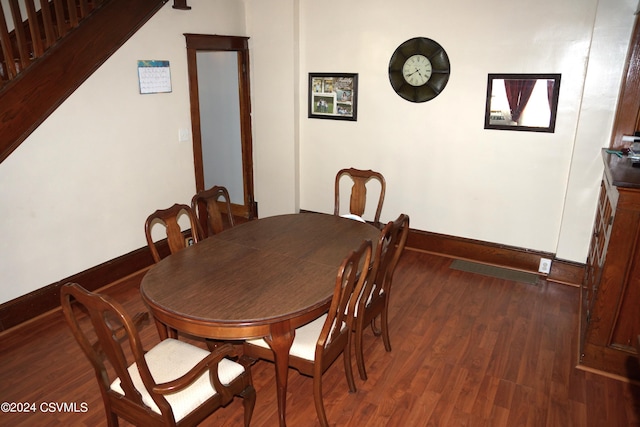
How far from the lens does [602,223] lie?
11.0 feet

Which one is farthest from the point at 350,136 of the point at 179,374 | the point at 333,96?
the point at 179,374

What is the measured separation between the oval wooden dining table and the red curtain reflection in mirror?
1917mm

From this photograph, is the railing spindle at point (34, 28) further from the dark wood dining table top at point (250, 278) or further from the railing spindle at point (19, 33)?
the dark wood dining table top at point (250, 278)

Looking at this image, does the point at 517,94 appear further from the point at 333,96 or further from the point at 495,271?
the point at 333,96

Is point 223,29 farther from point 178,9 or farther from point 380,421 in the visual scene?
point 380,421

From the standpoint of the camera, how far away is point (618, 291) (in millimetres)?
2814

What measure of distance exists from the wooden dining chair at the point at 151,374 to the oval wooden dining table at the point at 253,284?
16 cm

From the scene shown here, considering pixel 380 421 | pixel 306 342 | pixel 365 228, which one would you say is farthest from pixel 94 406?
pixel 365 228

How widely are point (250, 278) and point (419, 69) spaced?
2924 mm

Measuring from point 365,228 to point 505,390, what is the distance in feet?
4.38

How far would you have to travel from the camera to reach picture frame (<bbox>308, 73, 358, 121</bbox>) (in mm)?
4852

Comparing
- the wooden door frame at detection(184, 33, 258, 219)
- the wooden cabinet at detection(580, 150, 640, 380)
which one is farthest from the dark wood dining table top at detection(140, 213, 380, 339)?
the wooden door frame at detection(184, 33, 258, 219)

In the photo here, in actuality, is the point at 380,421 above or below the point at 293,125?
below

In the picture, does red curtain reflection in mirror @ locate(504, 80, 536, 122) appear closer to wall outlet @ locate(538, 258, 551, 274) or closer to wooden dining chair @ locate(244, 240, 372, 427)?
wall outlet @ locate(538, 258, 551, 274)
